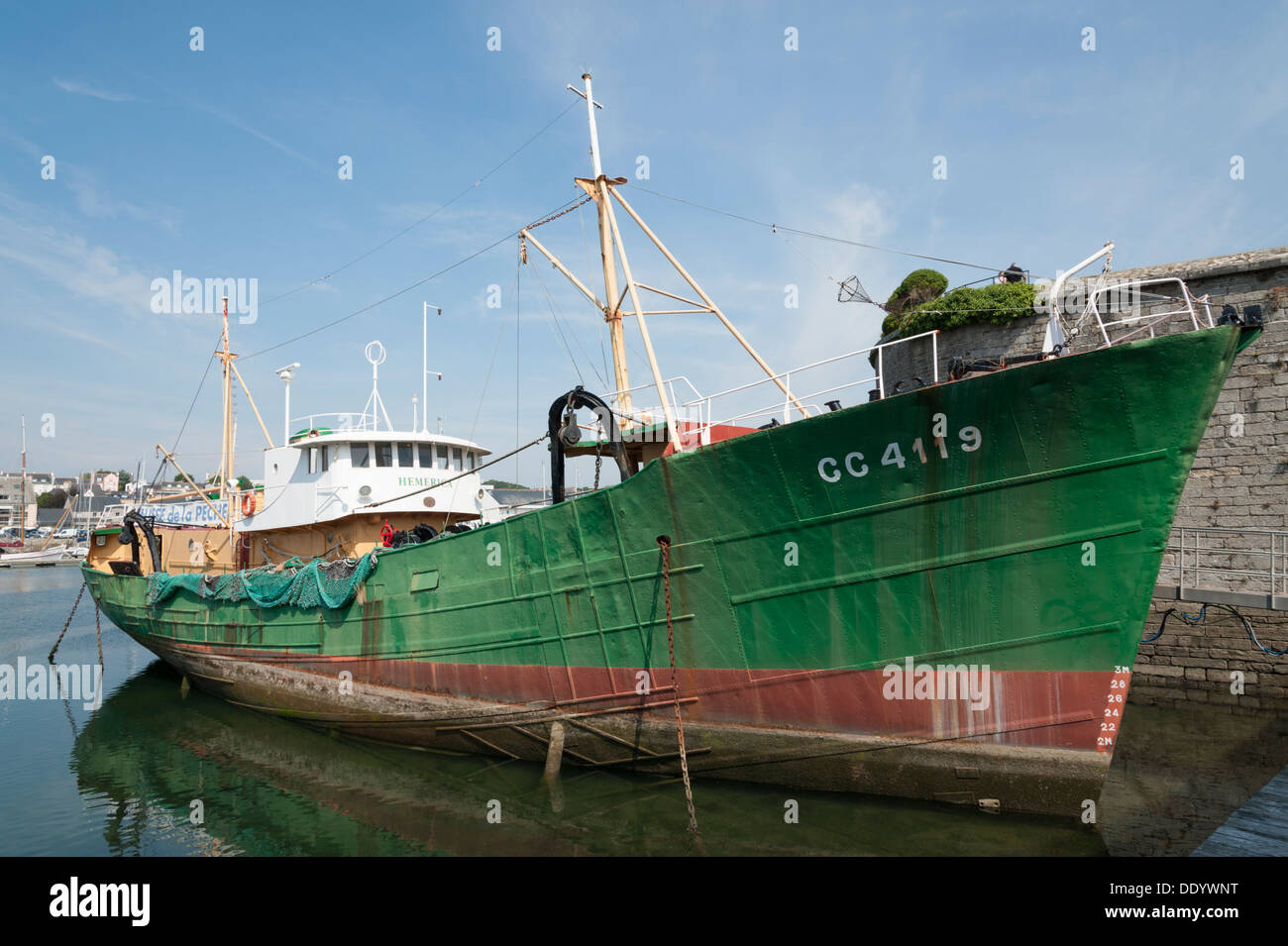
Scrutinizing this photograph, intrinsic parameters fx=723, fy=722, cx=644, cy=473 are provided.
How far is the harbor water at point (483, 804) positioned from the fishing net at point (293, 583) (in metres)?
2.20

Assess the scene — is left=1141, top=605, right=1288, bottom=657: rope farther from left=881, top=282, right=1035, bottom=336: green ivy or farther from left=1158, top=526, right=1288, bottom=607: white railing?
left=881, top=282, right=1035, bottom=336: green ivy

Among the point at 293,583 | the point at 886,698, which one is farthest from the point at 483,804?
the point at 293,583

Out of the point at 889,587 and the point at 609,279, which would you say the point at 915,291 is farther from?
the point at 889,587

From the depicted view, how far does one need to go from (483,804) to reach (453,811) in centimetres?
34

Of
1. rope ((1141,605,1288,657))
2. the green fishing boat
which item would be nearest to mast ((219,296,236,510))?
the green fishing boat

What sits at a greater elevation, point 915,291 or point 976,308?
point 915,291

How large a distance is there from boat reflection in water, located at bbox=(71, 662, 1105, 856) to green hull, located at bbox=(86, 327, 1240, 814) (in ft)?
0.91

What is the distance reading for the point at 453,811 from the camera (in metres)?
8.01

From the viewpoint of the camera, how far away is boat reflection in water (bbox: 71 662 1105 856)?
6.49 meters

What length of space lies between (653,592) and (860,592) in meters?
2.15

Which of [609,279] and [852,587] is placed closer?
[852,587]

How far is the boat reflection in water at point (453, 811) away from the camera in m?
6.49

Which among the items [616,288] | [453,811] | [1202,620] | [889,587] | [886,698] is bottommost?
[453,811]

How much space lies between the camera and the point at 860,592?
6.89 metres
